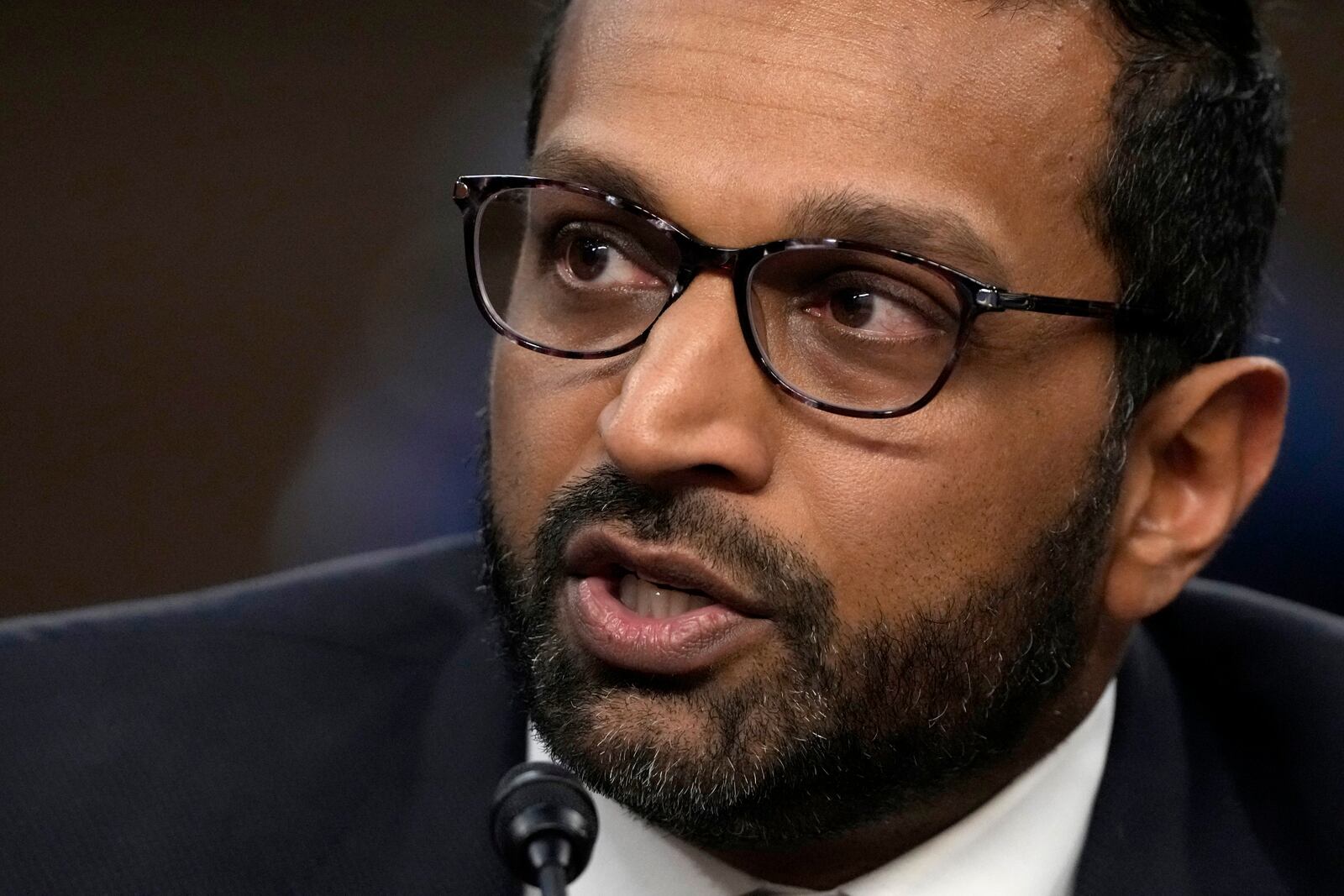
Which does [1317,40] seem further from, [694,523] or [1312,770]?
[694,523]

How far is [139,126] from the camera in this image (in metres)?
3.39

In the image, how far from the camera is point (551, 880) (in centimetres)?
140

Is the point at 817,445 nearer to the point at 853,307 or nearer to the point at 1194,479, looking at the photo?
the point at 853,307

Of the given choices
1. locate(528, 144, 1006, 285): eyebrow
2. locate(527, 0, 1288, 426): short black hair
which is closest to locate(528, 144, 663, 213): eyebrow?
locate(528, 144, 1006, 285): eyebrow

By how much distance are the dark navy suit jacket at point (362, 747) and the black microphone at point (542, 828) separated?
0.57m

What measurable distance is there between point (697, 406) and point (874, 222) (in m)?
0.29

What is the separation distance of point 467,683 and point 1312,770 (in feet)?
4.08

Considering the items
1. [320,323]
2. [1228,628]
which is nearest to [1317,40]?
[1228,628]

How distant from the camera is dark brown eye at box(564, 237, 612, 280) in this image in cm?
186

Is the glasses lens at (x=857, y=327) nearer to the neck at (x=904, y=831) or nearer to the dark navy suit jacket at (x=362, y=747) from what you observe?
the neck at (x=904, y=831)

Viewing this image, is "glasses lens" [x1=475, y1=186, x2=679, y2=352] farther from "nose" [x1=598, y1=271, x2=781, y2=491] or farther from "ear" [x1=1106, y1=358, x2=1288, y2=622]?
"ear" [x1=1106, y1=358, x2=1288, y2=622]

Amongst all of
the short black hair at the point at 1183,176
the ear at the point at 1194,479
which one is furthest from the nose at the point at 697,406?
the ear at the point at 1194,479

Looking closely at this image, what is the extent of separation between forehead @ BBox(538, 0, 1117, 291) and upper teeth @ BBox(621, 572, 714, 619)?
0.39m

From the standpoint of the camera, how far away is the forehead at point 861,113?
168cm
